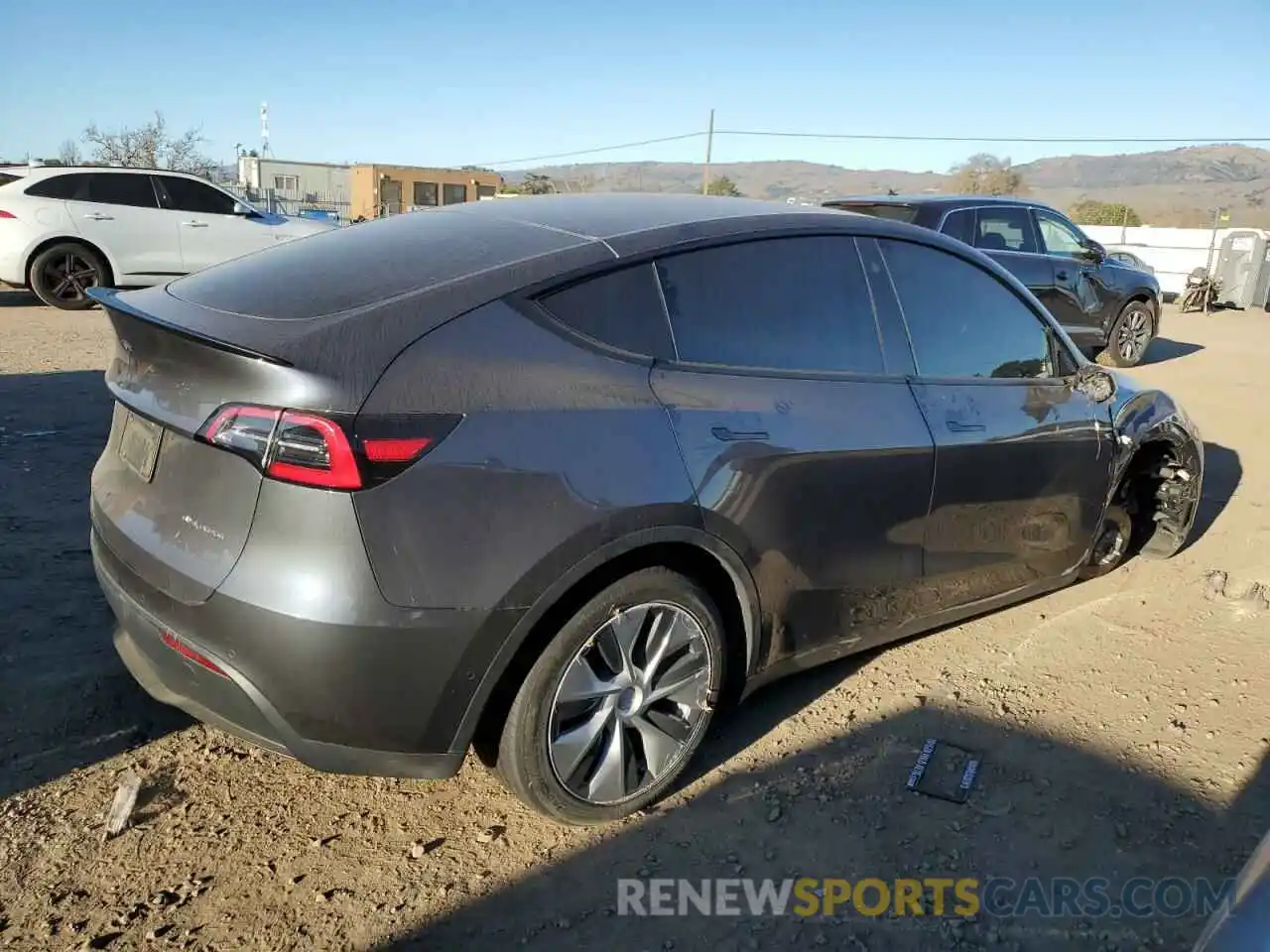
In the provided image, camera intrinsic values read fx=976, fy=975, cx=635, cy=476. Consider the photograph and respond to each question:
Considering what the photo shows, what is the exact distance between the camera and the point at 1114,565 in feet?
16.3

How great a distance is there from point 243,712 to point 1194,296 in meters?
21.6

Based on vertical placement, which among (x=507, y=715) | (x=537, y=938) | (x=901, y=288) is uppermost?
(x=901, y=288)

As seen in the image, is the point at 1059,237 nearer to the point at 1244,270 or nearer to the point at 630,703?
the point at 630,703

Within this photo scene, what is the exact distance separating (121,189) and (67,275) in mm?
1231

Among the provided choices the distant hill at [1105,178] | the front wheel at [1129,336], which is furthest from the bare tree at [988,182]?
the front wheel at [1129,336]

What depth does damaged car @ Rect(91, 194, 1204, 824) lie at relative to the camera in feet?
7.43

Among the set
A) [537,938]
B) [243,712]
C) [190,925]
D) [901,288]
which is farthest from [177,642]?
[901,288]

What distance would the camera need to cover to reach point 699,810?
2924mm

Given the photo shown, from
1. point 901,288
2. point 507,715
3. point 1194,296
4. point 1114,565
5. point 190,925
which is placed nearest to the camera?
point 190,925

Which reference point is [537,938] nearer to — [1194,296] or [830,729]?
[830,729]

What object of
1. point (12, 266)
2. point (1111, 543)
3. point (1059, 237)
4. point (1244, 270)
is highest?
point (1059, 237)

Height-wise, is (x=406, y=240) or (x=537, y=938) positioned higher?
(x=406, y=240)

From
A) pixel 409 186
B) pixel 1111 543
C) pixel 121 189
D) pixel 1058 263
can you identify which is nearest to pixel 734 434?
pixel 1111 543

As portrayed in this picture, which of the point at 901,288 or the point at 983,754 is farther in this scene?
the point at 901,288
